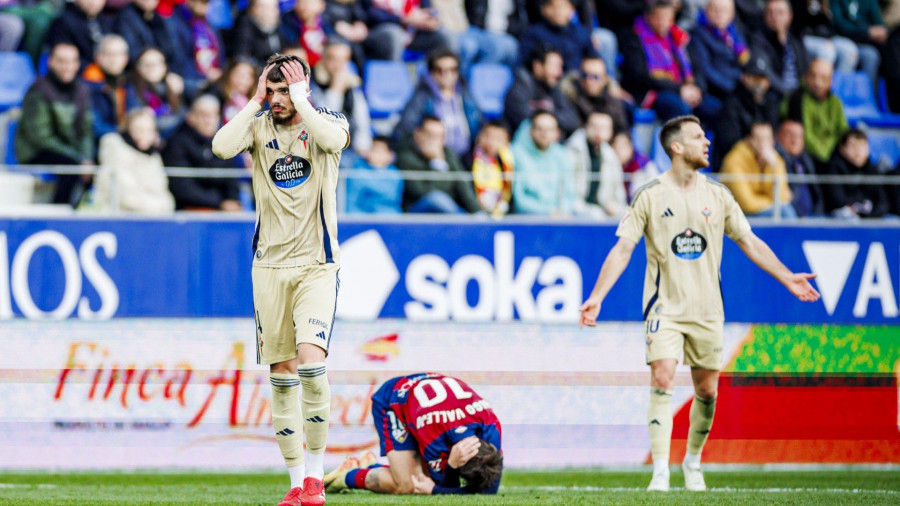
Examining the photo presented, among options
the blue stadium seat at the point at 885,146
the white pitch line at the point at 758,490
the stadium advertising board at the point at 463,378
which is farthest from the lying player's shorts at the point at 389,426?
the blue stadium seat at the point at 885,146

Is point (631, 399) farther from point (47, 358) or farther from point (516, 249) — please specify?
point (47, 358)

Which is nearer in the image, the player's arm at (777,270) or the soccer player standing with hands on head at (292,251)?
the soccer player standing with hands on head at (292,251)

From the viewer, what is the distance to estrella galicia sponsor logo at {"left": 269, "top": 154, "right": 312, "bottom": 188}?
7480mm

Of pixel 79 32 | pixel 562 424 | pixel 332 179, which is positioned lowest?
pixel 562 424

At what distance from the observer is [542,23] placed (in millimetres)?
15406

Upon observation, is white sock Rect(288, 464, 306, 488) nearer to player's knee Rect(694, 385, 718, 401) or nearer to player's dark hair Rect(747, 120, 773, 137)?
player's knee Rect(694, 385, 718, 401)

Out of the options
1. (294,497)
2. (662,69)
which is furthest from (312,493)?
(662,69)

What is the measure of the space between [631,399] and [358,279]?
102 inches

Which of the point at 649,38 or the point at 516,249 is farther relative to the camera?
the point at 649,38

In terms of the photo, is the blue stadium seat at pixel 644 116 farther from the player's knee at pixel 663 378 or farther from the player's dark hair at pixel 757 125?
the player's knee at pixel 663 378

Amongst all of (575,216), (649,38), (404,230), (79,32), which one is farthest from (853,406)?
(79,32)

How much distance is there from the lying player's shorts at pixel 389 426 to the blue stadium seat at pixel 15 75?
6319 millimetres

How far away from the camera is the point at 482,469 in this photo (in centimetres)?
843

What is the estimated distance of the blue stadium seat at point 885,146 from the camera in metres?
15.9
